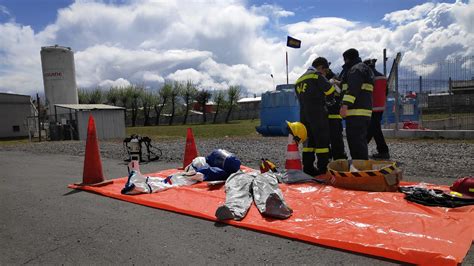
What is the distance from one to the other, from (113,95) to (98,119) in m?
41.0

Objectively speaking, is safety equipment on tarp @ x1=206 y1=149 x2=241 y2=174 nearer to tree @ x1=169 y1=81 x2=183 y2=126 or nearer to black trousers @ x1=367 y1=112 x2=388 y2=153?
black trousers @ x1=367 y1=112 x2=388 y2=153

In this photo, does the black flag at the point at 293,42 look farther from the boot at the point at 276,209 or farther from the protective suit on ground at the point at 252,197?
the boot at the point at 276,209

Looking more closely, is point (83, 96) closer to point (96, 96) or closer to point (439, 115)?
point (96, 96)

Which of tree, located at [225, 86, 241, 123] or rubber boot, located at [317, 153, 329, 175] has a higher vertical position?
tree, located at [225, 86, 241, 123]

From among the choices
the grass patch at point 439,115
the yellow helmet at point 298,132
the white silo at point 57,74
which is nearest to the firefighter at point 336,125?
the yellow helmet at point 298,132

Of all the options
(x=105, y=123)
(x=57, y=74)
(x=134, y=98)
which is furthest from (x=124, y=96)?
(x=105, y=123)

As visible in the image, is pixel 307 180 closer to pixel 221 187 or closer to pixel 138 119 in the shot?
pixel 221 187

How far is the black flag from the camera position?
17.1 meters

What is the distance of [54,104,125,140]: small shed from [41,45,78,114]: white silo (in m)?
2.11

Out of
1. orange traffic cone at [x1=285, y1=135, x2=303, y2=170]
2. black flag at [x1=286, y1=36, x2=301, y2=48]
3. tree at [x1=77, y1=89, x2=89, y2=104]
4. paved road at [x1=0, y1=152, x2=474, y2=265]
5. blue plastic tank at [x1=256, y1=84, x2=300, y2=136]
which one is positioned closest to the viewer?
paved road at [x1=0, y1=152, x2=474, y2=265]

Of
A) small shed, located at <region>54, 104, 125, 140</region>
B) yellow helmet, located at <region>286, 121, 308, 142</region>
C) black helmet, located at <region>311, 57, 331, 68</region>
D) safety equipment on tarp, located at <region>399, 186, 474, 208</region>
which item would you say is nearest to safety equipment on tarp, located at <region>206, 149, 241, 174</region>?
yellow helmet, located at <region>286, 121, 308, 142</region>

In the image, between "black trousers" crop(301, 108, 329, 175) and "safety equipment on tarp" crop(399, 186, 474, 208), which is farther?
"black trousers" crop(301, 108, 329, 175)

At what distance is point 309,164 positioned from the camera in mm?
6324

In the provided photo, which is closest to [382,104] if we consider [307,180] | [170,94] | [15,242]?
[307,180]
